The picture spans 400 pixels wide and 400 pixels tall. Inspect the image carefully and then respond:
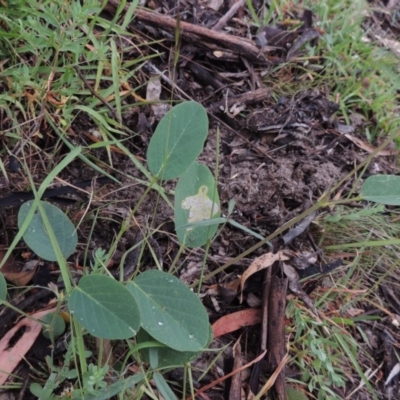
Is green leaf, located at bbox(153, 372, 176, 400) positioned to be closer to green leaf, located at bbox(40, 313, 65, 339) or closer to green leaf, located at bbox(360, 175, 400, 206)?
green leaf, located at bbox(40, 313, 65, 339)

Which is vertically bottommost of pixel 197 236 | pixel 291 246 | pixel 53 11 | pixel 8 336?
pixel 8 336

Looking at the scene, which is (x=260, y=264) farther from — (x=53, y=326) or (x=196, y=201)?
(x=53, y=326)

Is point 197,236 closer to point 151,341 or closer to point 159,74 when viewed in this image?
point 151,341

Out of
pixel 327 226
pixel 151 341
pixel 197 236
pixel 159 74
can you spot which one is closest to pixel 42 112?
pixel 159 74

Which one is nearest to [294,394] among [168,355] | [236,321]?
[236,321]

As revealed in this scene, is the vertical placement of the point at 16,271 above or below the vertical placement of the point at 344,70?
below

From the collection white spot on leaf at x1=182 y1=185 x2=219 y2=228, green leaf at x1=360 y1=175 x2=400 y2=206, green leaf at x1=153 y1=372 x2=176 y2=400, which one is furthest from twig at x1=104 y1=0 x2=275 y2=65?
green leaf at x1=153 y1=372 x2=176 y2=400
